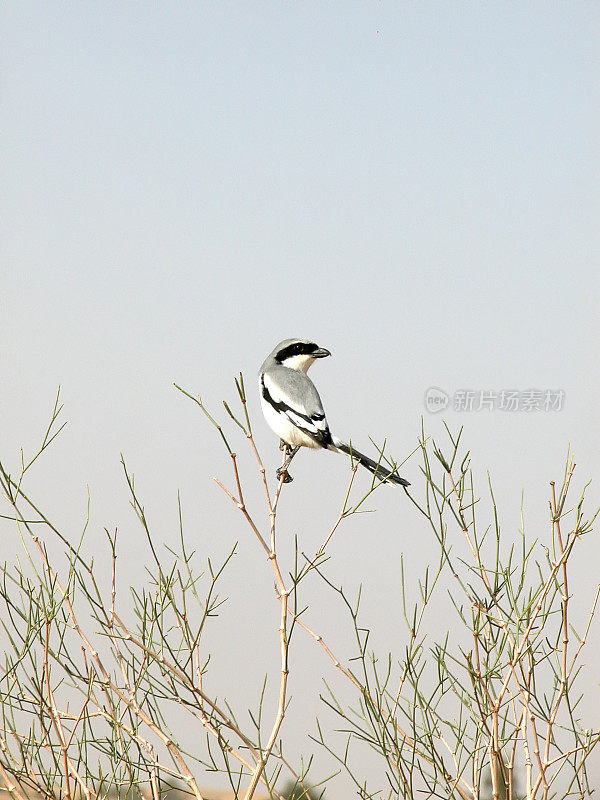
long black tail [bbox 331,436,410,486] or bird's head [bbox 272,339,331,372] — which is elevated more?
bird's head [bbox 272,339,331,372]

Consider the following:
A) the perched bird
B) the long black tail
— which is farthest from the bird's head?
the long black tail

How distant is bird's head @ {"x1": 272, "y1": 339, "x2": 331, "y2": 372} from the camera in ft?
6.35

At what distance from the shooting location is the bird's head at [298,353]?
1937 millimetres

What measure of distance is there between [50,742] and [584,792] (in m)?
0.80

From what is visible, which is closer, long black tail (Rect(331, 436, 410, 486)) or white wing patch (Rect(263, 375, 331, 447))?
long black tail (Rect(331, 436, 410, 486))

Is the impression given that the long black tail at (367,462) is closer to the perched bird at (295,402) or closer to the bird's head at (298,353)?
the perched bird at (295,402)

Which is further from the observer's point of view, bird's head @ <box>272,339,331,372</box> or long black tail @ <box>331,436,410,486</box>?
bird's head @ <box>272,339,331,372</box>

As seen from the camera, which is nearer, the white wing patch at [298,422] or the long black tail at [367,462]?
the long black tail at [367,462]

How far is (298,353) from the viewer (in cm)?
195

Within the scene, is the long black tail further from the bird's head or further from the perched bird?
the bird's head

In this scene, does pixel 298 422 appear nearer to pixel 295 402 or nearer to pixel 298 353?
pixel 295 402

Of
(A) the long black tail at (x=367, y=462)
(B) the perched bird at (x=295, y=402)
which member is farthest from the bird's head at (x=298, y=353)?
(A) the long black tail at (x=367, y=462)

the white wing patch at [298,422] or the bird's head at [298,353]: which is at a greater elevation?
the bird's head at [298,353]

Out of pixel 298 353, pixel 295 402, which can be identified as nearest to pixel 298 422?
pixel 295 402
